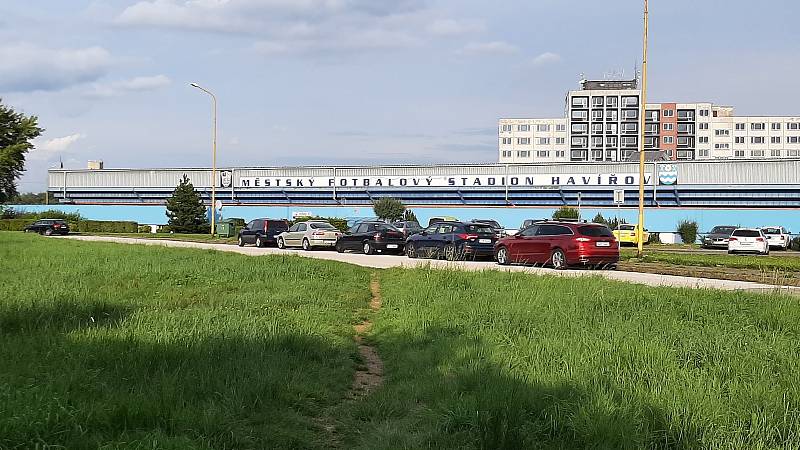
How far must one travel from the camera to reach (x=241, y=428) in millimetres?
6051

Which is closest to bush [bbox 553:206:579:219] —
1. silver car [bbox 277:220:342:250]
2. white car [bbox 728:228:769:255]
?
white car [bbox 728:228:769:255]

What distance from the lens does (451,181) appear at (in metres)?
76.7

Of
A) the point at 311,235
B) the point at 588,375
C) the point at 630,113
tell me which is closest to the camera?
the point at 588,375

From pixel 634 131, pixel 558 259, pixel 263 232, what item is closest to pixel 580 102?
pixel 634 131

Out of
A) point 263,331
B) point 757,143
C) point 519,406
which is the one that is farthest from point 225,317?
point 757,143

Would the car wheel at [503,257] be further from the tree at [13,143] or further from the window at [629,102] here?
the window at [629,102]

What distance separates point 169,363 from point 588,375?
408 cm

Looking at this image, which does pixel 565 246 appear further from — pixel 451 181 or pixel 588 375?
pixel 451 181

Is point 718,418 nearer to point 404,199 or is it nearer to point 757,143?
point 404,199

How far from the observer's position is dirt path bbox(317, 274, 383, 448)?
21.8ft

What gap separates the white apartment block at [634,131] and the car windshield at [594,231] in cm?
9799

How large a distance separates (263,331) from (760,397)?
18.6 feet

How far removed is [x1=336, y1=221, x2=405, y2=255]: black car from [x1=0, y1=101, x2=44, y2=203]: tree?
16.3 metres

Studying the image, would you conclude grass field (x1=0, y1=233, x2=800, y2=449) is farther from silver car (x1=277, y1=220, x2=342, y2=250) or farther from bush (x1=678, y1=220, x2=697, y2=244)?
bush (x1=678, y1=220, x2=697, y2=244)
